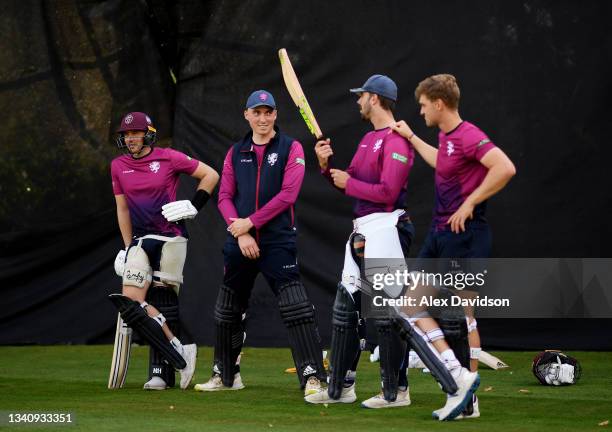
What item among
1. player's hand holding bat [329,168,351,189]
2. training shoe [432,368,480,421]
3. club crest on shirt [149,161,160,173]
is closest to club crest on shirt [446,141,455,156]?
player's hand holding bat [329,168,351,189]

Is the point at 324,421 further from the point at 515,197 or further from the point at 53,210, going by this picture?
the point at 53,210

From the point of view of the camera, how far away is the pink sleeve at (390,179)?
6059mm

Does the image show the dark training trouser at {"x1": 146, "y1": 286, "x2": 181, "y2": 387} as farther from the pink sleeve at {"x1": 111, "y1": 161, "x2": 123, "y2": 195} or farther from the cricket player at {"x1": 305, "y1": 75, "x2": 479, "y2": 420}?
the cricket player at {"x1": 305, "y1": 75, "x2": 479, "y2": 420}

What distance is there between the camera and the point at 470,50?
9281 mm

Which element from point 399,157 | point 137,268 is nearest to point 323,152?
point 399,157

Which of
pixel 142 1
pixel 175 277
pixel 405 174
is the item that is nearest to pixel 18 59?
pixel 142 1

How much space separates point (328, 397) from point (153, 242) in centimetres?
164

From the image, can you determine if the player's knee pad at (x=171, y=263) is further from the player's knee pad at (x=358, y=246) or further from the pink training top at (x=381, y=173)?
the player's knee pad at (x=358, y=246)

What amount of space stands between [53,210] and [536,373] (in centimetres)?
475

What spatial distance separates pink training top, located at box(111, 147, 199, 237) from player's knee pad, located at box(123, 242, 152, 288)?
0.17 meters

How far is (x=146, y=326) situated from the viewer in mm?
6996

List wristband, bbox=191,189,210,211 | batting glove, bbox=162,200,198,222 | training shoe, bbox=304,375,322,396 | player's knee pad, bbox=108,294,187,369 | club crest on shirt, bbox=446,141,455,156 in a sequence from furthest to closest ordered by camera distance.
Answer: wristband, bbox=191,189,210,211 → batting glove, bbox=162,200,198,222 → player's knee pad, bbox=108,294,187,369 → training shoe, bbox=304,375,322,396 → club crest on shirt, bbox=446,141,455,156

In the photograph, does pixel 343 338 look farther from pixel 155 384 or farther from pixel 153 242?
pixel 153 242

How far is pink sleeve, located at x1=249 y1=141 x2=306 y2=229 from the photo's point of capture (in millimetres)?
6648
